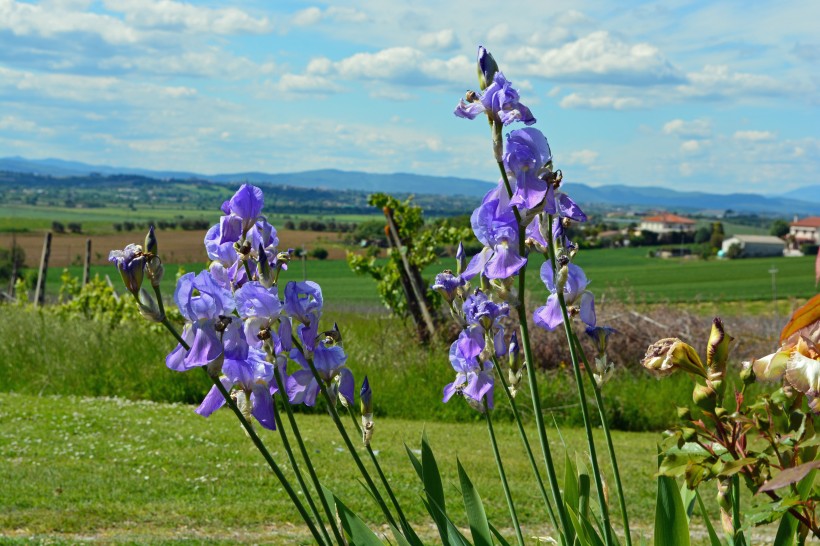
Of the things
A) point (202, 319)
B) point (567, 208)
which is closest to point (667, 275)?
point (567, 208)

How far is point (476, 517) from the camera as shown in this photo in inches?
90.1

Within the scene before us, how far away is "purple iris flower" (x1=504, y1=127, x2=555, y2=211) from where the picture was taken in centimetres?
170

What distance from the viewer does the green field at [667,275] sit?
137 feet

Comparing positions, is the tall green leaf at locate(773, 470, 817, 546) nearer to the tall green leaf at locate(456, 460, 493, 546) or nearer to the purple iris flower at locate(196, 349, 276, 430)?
the tall green leaf at locate(456, 460, 493, 546)

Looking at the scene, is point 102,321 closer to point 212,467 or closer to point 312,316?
point 212,467

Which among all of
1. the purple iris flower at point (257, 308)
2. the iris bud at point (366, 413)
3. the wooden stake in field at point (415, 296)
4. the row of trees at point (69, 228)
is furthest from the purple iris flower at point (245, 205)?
the row of trees at point (69, 228)

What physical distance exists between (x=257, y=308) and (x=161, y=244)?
169ft

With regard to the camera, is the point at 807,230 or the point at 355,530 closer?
the point at 355,530

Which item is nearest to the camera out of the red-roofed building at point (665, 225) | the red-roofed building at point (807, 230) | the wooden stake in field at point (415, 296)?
the wooden stake in field at point (415, 296)

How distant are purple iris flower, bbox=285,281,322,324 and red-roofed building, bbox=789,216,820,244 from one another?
50.4m

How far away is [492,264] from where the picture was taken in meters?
1.78

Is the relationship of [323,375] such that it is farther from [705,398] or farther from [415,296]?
[415,296]

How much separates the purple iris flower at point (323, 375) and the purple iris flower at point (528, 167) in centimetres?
52

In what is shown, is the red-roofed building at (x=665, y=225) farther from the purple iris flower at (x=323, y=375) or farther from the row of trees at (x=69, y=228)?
the purple iris flower at (x=323, y=375)
